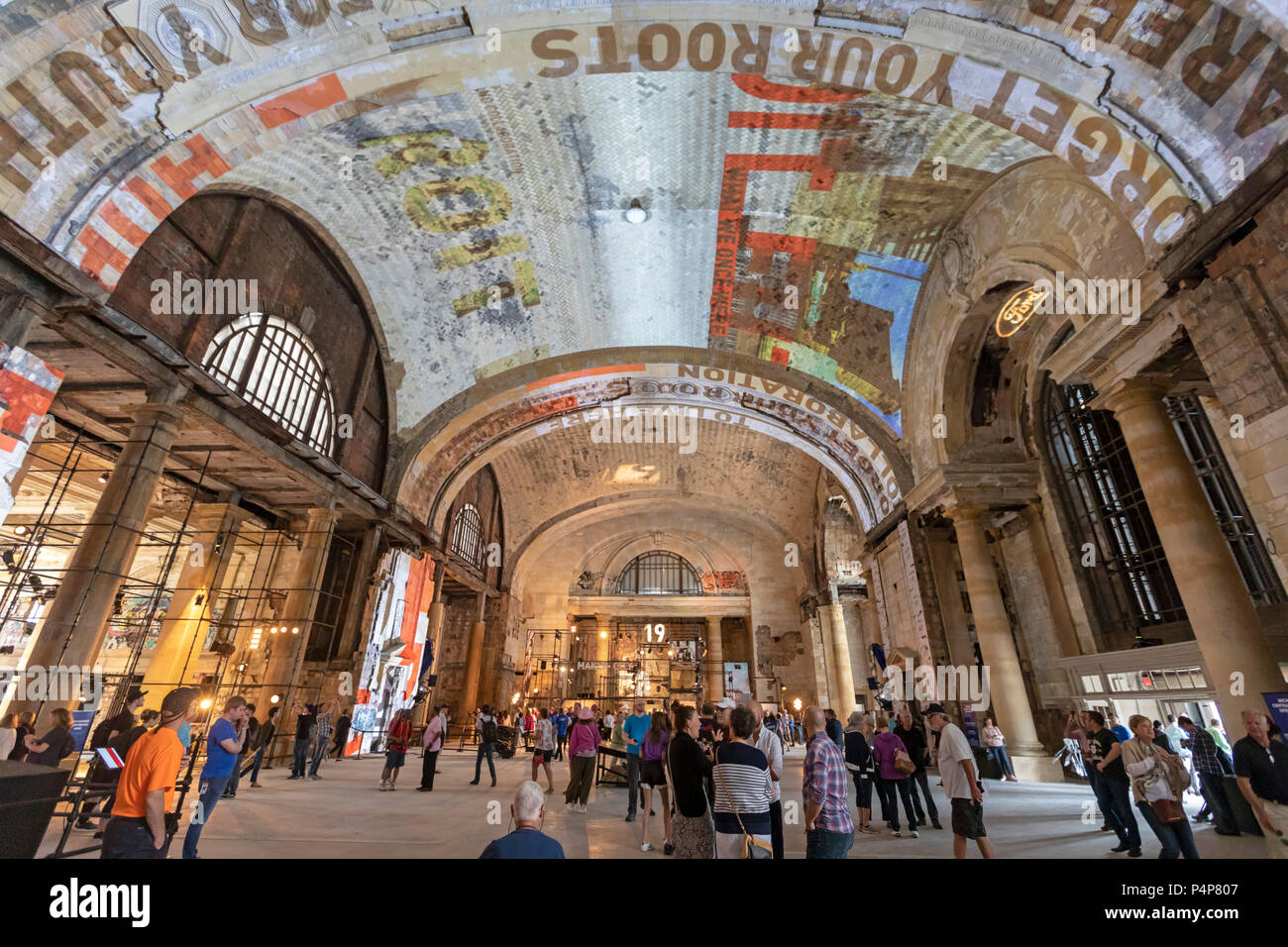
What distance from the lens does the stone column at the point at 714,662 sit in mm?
23688

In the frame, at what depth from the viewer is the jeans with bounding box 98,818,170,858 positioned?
2.55 m

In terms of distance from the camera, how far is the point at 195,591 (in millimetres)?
11586

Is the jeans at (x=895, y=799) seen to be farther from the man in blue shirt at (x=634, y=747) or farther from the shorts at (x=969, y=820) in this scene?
the man in blue shirt at (x=634, y=747)

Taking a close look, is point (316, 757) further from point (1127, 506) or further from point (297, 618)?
point (1127, 506)

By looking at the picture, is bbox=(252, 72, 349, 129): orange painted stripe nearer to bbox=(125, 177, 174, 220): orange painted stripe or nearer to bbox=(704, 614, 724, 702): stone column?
bbox=(125, 177, 174, 220): orange painted stripe

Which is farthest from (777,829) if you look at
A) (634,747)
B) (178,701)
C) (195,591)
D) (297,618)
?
(195,591)

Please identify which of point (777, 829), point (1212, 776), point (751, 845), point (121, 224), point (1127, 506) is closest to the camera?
point (751, 845)

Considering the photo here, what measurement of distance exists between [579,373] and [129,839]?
12326mm

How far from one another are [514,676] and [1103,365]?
68.6ft

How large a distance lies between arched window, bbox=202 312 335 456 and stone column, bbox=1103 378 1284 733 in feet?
41.3

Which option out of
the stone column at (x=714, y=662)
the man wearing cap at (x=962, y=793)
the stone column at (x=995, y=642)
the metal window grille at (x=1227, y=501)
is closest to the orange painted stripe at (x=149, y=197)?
the man wearing cap at (x=962, y=793)

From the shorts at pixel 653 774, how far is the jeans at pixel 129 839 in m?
3.65
